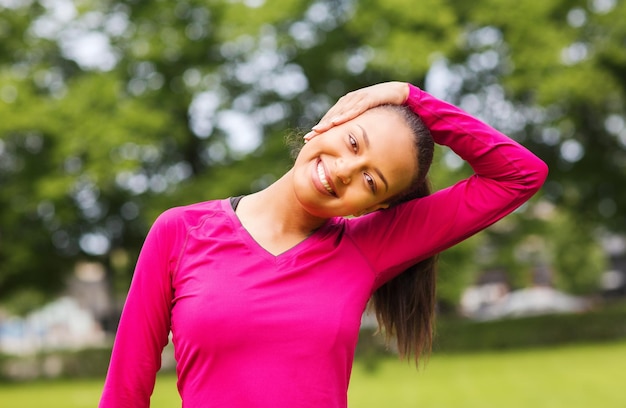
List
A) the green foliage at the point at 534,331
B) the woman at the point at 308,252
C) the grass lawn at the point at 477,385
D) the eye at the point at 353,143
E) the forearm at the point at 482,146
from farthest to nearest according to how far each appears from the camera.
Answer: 1. the green foliage at the point at 534,331
2. the grass lawn at the point at 477,385
3. the forearm at the point at 482,146
4. the eye at the point at 353,143
5. the woman at the point at 308,252

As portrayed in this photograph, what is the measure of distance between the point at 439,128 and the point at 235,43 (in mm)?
17022

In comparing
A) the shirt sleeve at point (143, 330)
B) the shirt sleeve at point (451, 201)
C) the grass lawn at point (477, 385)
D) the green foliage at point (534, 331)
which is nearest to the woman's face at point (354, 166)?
the shirt sleeve at point (451, 201)

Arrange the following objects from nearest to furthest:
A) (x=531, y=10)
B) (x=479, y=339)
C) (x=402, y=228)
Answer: (x=402, y=228) < (x=531, y=10) < (x=479, y=339)

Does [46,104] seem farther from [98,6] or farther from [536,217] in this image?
[536,217]

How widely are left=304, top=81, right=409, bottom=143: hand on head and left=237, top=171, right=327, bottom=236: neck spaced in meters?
0.14

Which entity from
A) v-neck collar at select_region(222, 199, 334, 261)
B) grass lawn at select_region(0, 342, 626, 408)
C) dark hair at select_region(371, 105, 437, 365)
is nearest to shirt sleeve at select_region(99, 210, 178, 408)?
v-neck collar at select_region(222, 199, 334, 261)

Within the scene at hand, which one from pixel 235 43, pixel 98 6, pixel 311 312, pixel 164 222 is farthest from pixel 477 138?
pixel 98 6

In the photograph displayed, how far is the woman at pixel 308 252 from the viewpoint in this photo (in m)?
1.86

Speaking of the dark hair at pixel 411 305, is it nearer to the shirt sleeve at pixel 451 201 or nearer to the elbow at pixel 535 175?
the shirt sleeve at pixel 451 201

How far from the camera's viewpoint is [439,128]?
2.12 metres

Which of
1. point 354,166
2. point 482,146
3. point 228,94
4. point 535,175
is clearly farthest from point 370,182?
point 228,94

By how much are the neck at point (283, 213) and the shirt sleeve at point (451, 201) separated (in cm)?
11

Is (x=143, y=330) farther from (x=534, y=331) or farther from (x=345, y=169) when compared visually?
(x=534, y=331)

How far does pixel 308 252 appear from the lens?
6.48ft
